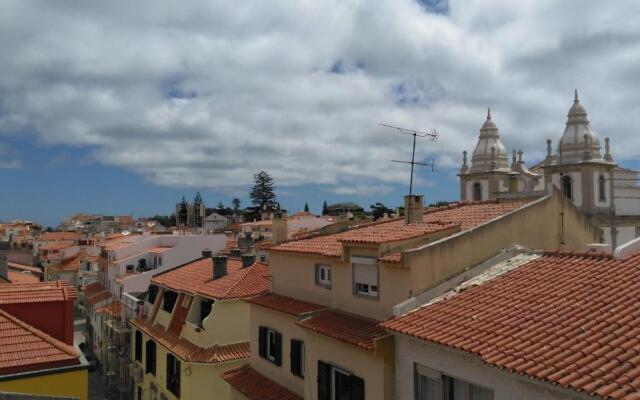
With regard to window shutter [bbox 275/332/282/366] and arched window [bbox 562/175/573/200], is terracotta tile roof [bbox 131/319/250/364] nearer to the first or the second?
window shutter [bbox 275/332/282/366]

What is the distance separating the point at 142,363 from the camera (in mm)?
30188

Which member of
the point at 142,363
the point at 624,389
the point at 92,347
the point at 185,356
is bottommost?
the point at 92,347

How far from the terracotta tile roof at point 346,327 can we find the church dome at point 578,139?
43839 mm

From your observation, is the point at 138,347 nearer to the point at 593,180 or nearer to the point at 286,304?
the point at 286,304

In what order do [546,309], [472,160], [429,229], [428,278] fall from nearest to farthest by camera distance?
[546,309] → [428,278] → [429,229] → [472,160]

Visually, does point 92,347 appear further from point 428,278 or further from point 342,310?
point 428,278

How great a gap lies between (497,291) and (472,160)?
5849cm

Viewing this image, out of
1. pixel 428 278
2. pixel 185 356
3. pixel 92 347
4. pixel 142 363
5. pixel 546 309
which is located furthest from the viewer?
pixel 92 347

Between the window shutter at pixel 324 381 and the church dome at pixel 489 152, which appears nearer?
the window shutter at pixel 324 381

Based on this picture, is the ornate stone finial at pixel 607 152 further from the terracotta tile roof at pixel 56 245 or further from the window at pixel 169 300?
the terracotta tile roof at pixel 56 245

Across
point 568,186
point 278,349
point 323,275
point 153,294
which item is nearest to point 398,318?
point 323,275

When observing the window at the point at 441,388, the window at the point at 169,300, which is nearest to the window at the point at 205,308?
the window at the point at 169,300

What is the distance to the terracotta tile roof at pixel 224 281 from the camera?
24484 millimetres

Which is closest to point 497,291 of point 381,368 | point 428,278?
point 428,278
